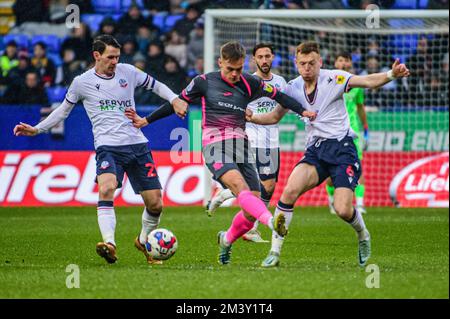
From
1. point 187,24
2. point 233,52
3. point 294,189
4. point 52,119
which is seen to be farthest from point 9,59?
point 294,189

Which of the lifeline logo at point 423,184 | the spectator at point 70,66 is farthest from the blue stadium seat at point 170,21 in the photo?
the lifeline logo at point 423,184

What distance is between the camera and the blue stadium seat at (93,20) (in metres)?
21.1

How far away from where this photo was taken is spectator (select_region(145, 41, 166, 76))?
65.2ft

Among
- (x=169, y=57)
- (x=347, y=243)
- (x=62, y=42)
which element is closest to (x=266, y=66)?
(x=347, y=243)

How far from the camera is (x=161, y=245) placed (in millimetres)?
9070

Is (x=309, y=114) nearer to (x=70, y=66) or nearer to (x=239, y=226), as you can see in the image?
(x=239, y=226)

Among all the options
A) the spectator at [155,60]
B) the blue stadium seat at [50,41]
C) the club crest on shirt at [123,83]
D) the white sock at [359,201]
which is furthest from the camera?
the blue stadium seat at [50,41]

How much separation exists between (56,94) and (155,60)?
2066 millimetres

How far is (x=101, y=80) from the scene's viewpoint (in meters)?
9.72

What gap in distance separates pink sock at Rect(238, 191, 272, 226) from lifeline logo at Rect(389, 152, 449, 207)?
361 inches

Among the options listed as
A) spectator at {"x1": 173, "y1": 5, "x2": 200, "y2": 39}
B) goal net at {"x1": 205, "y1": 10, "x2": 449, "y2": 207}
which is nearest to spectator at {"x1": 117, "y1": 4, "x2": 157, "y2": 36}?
spectator at {"x1": 173, "y1": 5, "x2": 200, "y2": 39}

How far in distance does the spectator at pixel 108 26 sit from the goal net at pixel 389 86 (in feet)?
10.4

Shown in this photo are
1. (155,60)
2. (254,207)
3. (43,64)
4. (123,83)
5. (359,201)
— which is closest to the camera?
(254,207)

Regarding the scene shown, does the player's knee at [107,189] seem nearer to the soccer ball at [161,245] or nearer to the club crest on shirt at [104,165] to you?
the club crest on shirt at [104,165]
